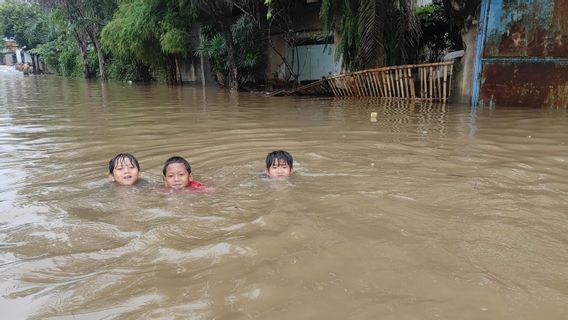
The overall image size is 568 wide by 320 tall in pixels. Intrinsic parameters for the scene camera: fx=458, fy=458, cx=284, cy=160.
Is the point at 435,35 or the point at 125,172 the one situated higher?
the point at 435,35

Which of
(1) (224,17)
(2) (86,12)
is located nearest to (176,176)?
(1) (224,17)

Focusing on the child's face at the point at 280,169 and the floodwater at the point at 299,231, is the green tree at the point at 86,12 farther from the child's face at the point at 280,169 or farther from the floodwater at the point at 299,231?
the child's face at the point at 280,169

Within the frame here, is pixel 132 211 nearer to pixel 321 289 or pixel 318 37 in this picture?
pixel 321 289

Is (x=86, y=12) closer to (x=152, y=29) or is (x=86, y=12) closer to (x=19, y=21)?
(x=152, y=29)

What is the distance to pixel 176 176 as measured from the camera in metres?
4.37

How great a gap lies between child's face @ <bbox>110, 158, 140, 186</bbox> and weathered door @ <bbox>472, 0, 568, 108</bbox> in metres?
8.00

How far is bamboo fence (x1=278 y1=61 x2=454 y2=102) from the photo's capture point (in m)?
11.0

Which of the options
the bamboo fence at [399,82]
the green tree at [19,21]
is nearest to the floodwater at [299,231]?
the bamboo fence at [399,82]

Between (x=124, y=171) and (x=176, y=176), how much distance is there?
0.59m

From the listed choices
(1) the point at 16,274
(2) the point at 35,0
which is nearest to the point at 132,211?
(1) the point at 16,274

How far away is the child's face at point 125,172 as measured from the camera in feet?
14.9

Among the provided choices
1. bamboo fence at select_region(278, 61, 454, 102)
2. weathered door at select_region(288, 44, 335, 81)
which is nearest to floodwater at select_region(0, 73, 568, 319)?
bamboo fence at select_region(278, 61, 454, 102)

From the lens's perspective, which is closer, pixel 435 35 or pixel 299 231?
pixel 299 231

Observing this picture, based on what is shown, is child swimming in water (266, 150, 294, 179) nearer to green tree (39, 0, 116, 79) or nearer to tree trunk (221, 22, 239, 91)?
tree trunk (221, 22, 239, 91)
